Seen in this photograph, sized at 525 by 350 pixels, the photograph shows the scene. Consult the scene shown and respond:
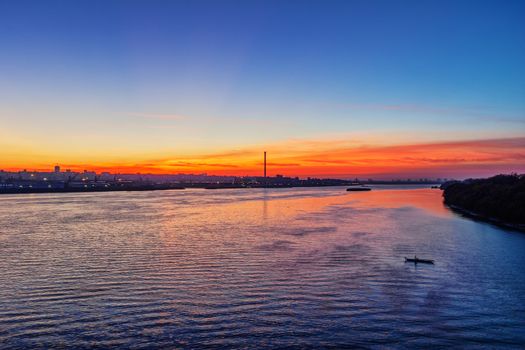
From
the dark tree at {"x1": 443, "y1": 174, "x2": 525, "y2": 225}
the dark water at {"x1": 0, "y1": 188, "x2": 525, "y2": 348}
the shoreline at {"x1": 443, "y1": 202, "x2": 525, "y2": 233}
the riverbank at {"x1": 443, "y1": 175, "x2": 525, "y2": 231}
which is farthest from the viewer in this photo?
the dark tree at {"x1": 443, "y1": 174, "x2": 525, "y2": 225}

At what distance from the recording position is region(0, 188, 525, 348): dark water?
11922mm

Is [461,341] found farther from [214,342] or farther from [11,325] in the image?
[11,325]

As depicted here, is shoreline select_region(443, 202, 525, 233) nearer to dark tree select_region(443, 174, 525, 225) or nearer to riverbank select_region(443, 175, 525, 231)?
riverbank select_region(443, 175, 525, 231)

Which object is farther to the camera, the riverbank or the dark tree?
the dark tree

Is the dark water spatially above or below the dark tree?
below

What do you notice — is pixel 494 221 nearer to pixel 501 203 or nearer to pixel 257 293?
pixel 501 203

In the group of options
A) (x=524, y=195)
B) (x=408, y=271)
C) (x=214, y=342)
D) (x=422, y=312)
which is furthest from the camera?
(x=524, y=195)

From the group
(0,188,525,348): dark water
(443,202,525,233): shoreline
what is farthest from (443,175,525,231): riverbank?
(0,188,525,348): dark water

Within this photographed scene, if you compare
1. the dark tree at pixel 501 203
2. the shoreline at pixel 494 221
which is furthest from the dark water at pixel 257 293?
the dark tree at pixel 501 203

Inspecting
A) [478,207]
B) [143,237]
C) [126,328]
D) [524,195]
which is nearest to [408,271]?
[126,328]

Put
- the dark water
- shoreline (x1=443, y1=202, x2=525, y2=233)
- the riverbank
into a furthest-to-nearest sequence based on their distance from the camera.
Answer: the riverbank, shoreline (x1=443, y1=202, x2=525, y2=233), the dark water

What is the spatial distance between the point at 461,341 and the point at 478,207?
47461 millimetres

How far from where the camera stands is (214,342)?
1138 cm

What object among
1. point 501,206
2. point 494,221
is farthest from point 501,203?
point 494,221
